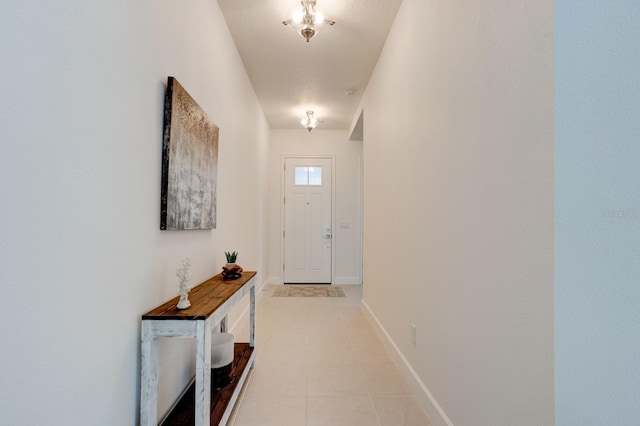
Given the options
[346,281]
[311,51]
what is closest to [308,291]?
[346,281]

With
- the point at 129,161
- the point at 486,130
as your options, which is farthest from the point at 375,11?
the point at 129,161

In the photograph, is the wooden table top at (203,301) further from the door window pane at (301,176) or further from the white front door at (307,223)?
the door window pane at (301,176)

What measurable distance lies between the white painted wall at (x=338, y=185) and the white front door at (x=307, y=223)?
13 centimetres

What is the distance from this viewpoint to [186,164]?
173 centimetres

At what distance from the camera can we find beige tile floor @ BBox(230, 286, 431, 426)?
5.77ft

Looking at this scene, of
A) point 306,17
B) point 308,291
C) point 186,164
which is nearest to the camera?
point 186,164

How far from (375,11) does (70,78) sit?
2.27 metres

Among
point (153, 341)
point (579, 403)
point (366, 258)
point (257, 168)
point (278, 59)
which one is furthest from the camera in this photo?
point (257, 168)

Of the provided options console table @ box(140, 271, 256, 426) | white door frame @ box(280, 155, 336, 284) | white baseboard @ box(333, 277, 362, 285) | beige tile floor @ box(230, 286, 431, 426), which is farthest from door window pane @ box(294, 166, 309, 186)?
console table @ box(140, 271, 256, 426)

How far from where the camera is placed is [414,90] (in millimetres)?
2096

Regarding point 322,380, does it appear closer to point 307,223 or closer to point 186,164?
point 186,164

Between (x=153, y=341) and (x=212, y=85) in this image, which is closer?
(x=153, y=341)

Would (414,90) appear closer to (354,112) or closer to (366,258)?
(366,258)

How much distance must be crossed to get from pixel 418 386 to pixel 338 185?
4.09m
